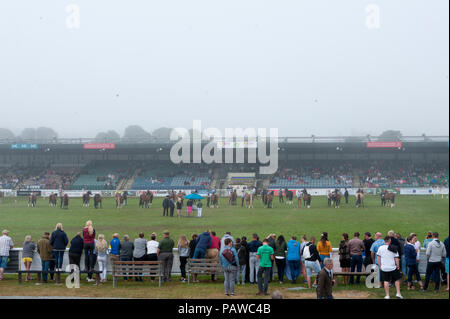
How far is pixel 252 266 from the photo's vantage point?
12.8m

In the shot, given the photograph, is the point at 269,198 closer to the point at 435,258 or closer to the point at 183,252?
the point at 183,252

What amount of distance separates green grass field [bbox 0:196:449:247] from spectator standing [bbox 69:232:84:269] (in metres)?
7.53

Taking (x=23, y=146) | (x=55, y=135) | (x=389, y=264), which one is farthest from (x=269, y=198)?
(x=55, y=135)

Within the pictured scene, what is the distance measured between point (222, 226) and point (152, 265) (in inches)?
485

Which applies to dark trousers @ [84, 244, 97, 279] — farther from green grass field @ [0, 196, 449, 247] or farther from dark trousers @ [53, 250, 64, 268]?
green grass field @ [0, 196, 449, 247]

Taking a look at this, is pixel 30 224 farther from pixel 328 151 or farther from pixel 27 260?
pixel 328 151

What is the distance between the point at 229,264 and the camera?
1141cm

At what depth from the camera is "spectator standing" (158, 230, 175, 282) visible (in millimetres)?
12781

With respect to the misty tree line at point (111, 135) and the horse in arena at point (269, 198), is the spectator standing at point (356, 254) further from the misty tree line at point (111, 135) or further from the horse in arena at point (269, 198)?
the misty tree line at point (111, 135)

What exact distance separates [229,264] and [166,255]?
2.10 meters

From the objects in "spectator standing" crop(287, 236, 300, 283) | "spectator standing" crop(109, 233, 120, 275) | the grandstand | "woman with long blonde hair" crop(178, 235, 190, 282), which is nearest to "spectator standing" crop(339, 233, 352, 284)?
"spectator standing" crop(287, 236, 300, 283)

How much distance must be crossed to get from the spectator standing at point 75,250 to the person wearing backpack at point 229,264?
372 centimetres

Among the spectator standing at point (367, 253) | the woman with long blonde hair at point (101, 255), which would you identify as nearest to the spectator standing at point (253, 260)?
the spectator standing at point (367, 253)
